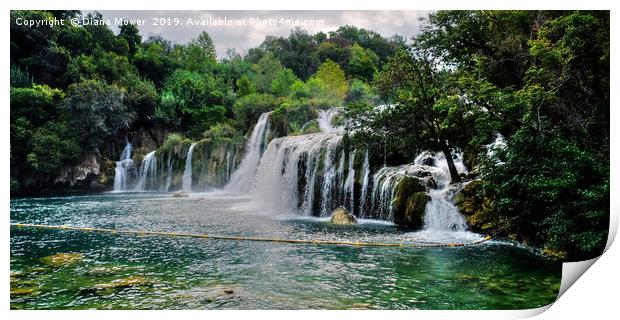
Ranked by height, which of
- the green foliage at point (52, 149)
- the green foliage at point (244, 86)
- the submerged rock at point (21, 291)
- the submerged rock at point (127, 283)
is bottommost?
the submerged rock at point (21, 291)

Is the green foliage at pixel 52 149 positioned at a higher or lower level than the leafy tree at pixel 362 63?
lower

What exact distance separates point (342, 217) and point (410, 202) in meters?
1.12

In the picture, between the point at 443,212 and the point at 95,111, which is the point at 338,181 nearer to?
the point at 443,212

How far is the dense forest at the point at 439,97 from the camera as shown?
5281 millimetres

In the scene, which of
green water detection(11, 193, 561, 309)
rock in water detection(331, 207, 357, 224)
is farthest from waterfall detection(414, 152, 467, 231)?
rock in water detection(331, 207, 357, 224)

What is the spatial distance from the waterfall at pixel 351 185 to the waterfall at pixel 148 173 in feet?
29.0

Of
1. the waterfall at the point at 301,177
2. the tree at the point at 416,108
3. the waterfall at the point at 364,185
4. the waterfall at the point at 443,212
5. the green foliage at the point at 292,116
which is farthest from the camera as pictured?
the green foliage at the point at 292,116

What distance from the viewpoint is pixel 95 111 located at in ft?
45.2

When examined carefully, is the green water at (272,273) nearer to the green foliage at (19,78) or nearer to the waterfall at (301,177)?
the waterfall at (301,177)

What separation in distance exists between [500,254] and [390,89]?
330 centimetres

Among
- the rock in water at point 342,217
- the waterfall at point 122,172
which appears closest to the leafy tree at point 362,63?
the rock in water at point 342,217

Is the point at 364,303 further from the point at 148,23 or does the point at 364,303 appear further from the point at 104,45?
the point at 104,45

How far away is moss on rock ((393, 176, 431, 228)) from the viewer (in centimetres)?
712
